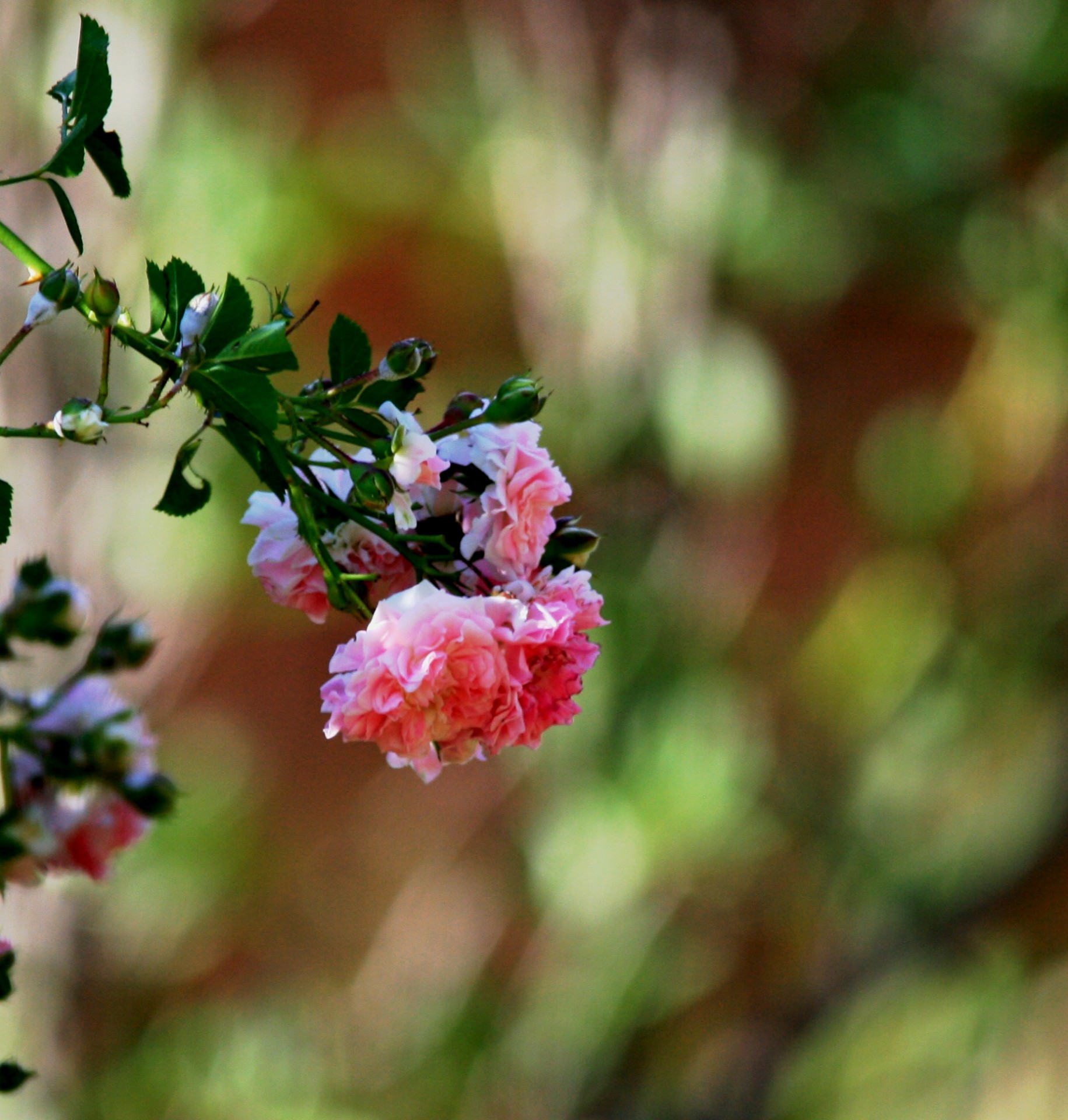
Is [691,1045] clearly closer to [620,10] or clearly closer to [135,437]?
[135,437]

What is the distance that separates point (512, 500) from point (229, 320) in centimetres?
10

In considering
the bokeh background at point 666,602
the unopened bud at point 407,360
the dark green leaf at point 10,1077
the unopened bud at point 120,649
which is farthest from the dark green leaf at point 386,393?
the bokeh background at point 666,602

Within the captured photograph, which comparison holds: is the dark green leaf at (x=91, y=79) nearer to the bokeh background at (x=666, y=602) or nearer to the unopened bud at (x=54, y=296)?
the unopened bud at (x=54, y=296)

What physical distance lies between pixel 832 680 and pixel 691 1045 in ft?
2.00

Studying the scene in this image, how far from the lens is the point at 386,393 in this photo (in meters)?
0.40

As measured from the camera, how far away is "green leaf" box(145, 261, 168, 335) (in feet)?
1.23

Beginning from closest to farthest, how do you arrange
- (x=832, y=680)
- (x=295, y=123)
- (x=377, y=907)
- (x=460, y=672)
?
1. (x=460, y=672)
2. (x=295, y=123)
3. (x=377, y=907)
4. (x=832, y=680)

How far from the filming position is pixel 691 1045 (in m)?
2.00

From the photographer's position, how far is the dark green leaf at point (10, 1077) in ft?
1.14

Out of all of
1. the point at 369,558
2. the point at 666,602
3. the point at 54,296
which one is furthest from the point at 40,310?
the point at 666,602

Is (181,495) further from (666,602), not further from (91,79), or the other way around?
(666,602)

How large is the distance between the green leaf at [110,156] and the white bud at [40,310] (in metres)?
0.05

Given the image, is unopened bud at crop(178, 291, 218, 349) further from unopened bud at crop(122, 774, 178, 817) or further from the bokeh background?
the bokeh background

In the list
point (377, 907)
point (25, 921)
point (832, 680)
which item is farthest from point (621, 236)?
point (25, 921)
